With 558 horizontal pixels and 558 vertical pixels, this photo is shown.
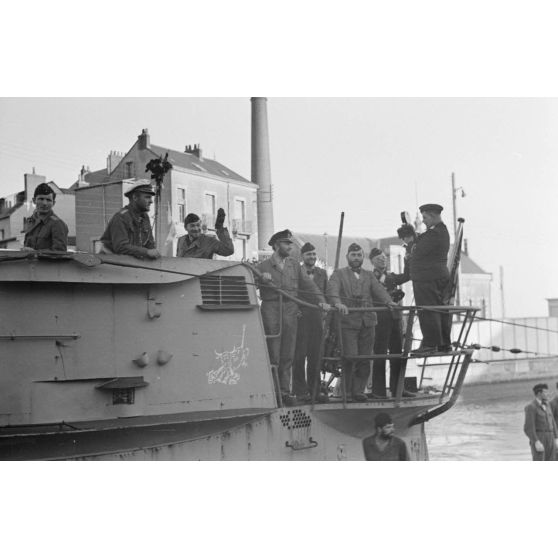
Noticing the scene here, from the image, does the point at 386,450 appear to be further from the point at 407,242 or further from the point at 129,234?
the point at 129,234

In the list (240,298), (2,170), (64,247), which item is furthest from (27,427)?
(2,170)

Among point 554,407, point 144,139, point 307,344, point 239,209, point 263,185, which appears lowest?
point 554,407

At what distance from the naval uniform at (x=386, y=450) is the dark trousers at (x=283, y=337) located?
795mm

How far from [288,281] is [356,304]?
0.59 metres

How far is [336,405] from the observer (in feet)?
19.6

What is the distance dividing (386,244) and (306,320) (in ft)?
4.12

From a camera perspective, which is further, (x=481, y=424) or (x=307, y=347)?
(x=481, y=424)

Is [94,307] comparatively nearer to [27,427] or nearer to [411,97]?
[27,427]

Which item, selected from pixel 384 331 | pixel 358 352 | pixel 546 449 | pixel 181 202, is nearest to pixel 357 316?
pixel 358 352

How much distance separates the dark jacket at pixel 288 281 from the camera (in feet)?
19.2

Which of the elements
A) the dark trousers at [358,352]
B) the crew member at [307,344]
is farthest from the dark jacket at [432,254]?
the crew member at [307,344]

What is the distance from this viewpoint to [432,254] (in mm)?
6238

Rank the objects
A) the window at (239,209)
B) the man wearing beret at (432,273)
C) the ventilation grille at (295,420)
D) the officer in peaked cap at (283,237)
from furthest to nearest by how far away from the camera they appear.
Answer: the window at (239,209) < the man wearing beret at (432,273) < the officer in peaked cap at (283,237) < the ventilation grille at (295,420)

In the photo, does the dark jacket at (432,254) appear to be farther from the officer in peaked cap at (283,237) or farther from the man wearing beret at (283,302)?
the officer in peaked cap at (283,237)
